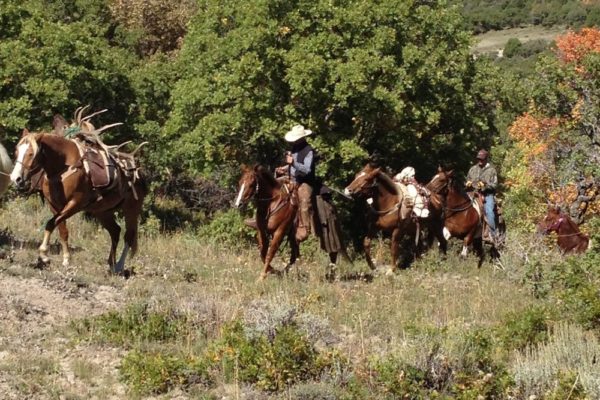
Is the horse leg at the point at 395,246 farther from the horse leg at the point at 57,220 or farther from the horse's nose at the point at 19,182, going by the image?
the horse's nose at the point at 19,182

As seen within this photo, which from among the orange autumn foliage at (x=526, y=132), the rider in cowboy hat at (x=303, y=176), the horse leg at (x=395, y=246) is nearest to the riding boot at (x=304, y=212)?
the rider in cowboy hat at (x=303, y=176)

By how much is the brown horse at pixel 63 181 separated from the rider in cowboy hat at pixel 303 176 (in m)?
2.82

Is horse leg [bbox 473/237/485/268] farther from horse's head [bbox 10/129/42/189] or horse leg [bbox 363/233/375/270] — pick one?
horse's head [bbox 10/129/42/189]

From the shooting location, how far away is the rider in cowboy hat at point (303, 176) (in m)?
14.4

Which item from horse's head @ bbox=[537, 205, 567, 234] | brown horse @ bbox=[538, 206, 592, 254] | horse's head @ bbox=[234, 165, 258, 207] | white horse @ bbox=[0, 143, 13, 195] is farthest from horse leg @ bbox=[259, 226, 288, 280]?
brown horse @ bbox=[538, 206, 592, 254]

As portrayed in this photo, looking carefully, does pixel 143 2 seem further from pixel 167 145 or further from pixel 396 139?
pixel 396 139

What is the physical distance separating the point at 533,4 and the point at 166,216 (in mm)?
116532

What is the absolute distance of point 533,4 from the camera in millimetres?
130250

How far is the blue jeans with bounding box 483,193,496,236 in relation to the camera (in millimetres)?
19230

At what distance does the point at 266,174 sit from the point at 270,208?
2.00 ft

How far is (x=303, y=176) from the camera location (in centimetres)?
1450

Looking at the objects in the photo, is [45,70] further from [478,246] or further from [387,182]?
[478,246]

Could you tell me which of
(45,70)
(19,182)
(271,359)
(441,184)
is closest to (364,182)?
(441,184)

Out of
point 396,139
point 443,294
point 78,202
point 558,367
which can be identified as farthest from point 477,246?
point 558,367
